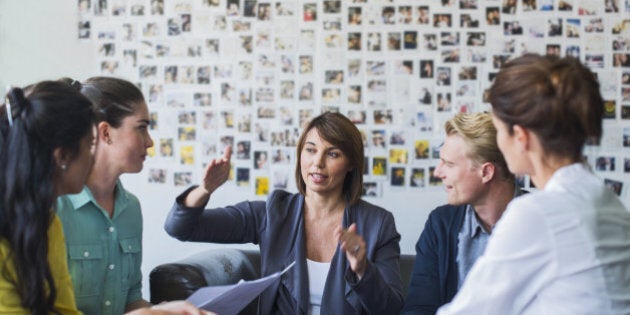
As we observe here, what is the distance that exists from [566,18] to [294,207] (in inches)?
60.6

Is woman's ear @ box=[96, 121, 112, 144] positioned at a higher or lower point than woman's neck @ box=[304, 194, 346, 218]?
higher

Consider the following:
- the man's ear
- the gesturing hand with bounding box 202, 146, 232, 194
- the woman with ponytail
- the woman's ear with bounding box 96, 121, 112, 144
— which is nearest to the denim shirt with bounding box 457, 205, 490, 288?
the man's ear

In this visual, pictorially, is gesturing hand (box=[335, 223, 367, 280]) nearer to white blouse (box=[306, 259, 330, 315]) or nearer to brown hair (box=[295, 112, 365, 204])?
white blouse (box=[306, 259, 330, 315])

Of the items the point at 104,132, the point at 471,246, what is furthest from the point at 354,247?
the point at 104,132

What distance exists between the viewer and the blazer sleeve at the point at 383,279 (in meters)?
1.99

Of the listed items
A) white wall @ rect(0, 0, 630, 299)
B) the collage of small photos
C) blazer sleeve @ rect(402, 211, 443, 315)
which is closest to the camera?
blazer sleeve @ rect(402, 211, 443, 315)

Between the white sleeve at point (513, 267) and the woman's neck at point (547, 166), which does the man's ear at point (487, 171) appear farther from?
the white sleeve at point (513, 267)

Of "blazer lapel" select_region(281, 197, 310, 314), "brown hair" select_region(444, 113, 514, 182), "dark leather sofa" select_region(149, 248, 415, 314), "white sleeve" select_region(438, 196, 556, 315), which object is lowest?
"dark leather sofa" select_region(149, 248, 415, 314)

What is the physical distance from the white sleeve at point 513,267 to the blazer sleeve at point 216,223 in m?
1.06

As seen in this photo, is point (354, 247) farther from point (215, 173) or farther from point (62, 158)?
point (62, 158)

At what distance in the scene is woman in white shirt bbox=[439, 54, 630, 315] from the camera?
1.23 meters

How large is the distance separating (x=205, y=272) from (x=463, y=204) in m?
0.94

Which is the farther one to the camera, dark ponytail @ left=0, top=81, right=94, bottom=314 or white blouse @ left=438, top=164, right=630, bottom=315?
dark ponytail @ left=0, top=81, right=94, bottom=314

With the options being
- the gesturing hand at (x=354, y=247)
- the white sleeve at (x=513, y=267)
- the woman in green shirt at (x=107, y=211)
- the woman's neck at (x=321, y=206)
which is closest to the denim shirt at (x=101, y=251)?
the woman in green shirt at (x=107, y=211)
